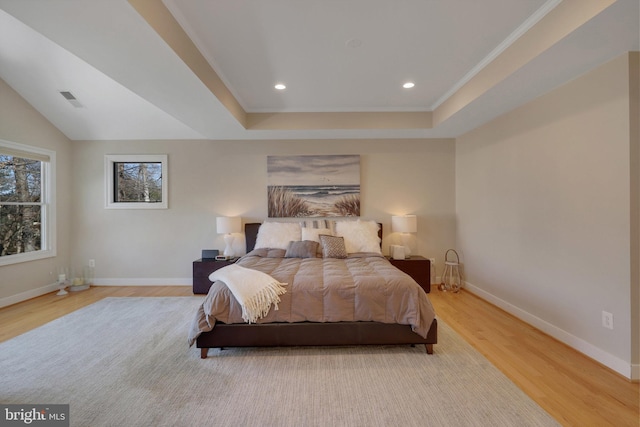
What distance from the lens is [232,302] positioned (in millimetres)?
2238

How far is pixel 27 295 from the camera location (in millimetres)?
3688

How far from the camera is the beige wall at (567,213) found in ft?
6.71

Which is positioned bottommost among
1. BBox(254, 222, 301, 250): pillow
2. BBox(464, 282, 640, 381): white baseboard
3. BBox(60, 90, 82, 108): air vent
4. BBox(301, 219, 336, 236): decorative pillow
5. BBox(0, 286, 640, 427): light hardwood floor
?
BBox(0, 286, 640, 427): light hardwood floor

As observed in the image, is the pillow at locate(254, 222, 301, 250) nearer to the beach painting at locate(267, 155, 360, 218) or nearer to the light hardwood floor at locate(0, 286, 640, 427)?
the beach painting at locate(267, 155, 360, 218)

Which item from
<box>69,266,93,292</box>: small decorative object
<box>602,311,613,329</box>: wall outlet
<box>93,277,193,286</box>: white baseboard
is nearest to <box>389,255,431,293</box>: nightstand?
<box>602,311,613,329</box>: wall outlet

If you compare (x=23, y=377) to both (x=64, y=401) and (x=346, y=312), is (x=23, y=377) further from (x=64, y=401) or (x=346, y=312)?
(x=346, y=312)

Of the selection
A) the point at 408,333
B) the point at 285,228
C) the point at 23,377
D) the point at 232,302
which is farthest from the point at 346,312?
the point at 23,377

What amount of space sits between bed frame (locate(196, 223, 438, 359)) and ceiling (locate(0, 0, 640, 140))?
220 centimetres

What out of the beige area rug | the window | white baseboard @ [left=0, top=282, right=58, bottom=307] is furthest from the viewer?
the window

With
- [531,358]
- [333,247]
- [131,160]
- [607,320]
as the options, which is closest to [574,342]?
[607,320]

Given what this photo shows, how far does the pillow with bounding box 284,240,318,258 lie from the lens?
3.50 m

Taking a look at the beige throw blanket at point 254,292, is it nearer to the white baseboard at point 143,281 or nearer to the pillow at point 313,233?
the pillow at point 313,233

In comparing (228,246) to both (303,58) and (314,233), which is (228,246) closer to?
(314,233)

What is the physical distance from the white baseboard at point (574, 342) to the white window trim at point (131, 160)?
16.4 feet
